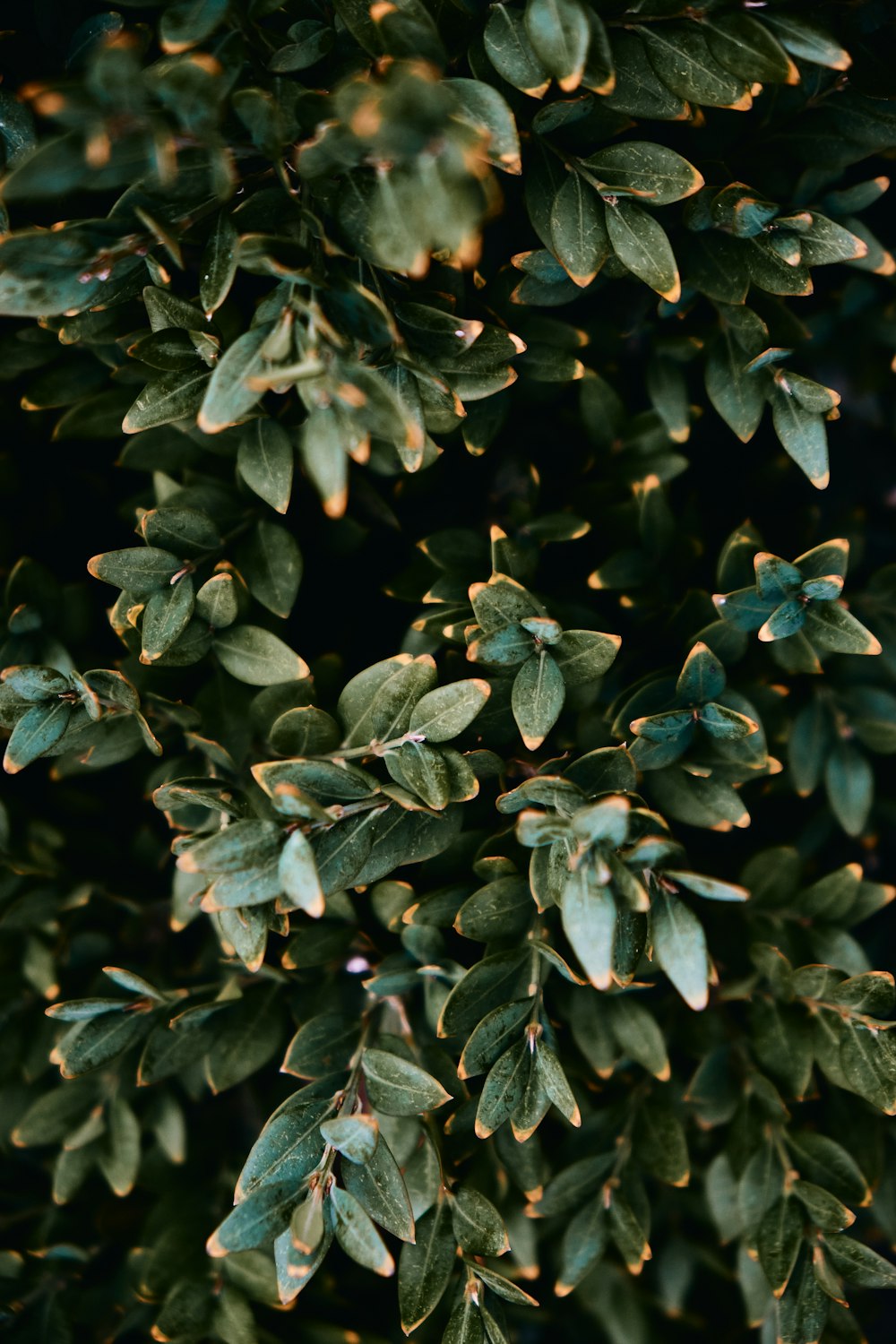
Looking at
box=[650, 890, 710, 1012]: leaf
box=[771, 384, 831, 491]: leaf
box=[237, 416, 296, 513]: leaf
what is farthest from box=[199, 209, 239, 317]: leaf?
box=[650, 890, 710, 1012]: leaf

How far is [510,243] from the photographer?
1.18m

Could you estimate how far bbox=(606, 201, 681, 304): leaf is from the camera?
38.4 inches

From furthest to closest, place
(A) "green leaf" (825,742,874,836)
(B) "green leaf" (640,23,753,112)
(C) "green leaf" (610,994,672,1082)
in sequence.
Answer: (A) "green leaf" (825,742,874,836)
(C) "green leaf" (610,994,672,1082)
(B) "green leaf" (640,23,753,112)

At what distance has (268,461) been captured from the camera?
1023mm

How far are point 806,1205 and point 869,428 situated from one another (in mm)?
1090

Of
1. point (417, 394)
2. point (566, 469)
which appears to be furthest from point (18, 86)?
point (566, 469)

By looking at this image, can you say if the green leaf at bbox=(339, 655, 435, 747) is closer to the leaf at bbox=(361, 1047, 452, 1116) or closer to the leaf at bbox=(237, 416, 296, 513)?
the leaf at bbox=(237, 416, 296, 513)

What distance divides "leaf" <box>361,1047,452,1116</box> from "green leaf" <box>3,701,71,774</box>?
48 centimetres

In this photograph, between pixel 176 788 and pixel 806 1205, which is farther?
pixel 806 1205

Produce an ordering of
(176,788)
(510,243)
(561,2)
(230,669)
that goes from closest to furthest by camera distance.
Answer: (561,2) → (176,788) → (230,669) → (510,243)

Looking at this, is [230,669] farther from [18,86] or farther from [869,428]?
[869,428]

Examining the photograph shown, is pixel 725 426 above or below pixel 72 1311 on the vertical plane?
above

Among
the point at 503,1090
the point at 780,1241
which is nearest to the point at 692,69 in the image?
the point at 503,1090

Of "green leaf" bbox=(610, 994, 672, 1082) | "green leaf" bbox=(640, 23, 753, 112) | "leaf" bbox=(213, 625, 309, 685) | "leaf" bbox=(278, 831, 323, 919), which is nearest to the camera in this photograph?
"leaf" bbox=(278, 831, 323, 919)
